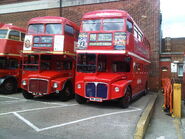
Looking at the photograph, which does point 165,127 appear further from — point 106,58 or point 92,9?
point 92,9

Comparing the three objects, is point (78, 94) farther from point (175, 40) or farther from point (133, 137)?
point (175, 40)

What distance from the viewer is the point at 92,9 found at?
16.5m

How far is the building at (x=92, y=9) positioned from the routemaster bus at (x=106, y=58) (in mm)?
6780

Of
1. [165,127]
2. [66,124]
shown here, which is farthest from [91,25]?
[165,127]

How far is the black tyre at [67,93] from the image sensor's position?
9289mm

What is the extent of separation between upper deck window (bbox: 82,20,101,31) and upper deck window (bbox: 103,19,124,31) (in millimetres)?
318

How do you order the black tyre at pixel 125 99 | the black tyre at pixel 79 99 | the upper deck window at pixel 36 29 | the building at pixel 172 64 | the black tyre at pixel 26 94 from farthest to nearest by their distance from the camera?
the building at pixel 172 64 → the black tyre at pixel 26 94 → the upper deck window at pixel 36 29 → the black tyre at pixel 79 99 → the black tyre at pixel 125 99

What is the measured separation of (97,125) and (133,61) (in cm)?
420

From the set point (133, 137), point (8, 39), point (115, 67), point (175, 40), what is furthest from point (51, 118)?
point (175, 40)

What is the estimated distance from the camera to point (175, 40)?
73.8 ft

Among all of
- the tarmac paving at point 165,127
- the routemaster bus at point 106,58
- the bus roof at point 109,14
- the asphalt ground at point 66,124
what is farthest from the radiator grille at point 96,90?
the bus roof at point 109,14

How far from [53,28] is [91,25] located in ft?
7.37

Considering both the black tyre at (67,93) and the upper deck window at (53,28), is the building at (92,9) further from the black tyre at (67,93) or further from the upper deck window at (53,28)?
the upper deck window at (53,28)

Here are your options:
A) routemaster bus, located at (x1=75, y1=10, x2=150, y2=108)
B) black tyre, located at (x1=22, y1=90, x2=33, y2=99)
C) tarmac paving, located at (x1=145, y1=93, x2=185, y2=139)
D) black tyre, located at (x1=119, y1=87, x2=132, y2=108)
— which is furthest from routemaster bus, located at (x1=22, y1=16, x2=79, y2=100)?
tarmac paving, located at (x1=145, y1=93, x2=185, y2=139)
